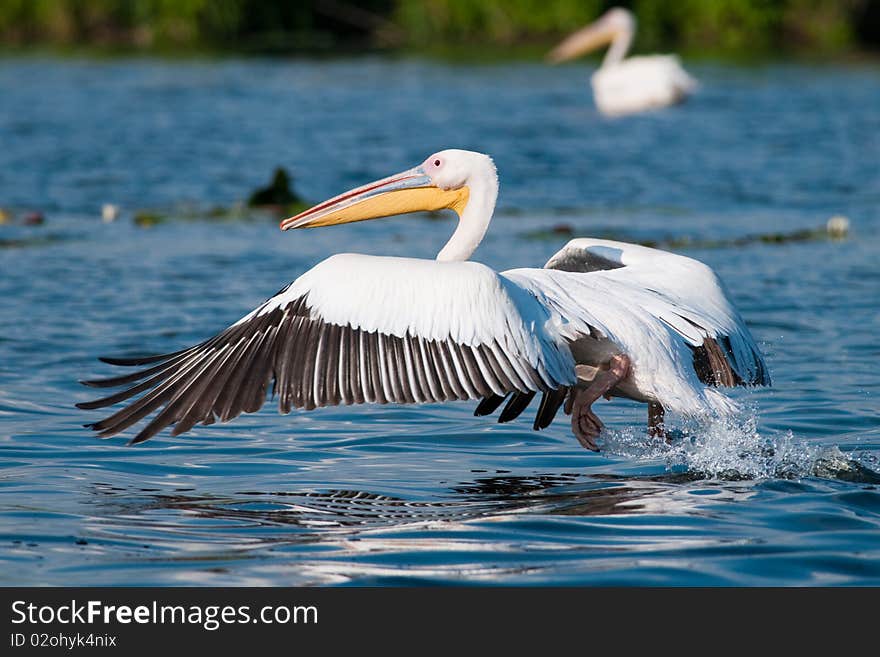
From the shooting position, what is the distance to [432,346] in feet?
16.3

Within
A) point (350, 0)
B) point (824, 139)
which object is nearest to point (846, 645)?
point (824, 139)

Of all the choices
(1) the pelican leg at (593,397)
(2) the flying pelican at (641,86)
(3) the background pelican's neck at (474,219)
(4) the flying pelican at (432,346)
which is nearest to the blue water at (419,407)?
(1) the pelican leg at (593,397)

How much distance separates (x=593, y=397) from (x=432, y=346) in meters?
0.75

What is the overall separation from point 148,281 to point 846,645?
6.26m

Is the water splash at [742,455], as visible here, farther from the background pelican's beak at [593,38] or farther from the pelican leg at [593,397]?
the background pelican's beak at [593,38]

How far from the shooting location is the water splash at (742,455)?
209 inches

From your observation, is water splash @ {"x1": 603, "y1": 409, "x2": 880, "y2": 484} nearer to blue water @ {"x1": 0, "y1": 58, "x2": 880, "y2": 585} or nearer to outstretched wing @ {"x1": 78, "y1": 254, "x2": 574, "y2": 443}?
blue water @ {"x1": 0, "y1": 58, "x2": 880, "y2": 585}

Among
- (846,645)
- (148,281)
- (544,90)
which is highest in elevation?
(544,90)

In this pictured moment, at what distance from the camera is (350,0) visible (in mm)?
35688

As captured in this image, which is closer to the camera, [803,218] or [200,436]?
[200,436]

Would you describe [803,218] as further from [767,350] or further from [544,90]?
[544,90]

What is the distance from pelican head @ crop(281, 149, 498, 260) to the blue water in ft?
2.87

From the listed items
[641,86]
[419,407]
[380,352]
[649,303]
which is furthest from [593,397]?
[641,86]

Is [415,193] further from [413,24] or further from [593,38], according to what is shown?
[413,24]
